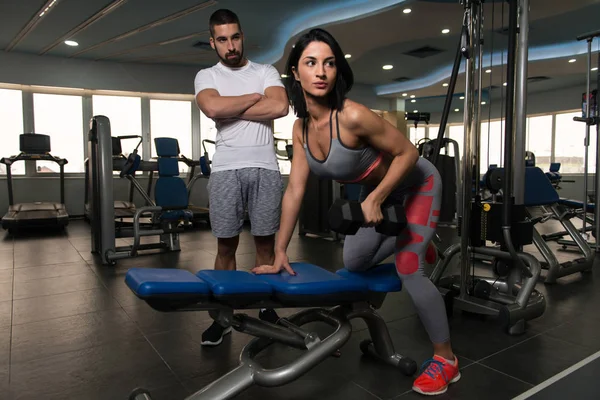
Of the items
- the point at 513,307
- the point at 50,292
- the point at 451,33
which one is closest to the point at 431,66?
the point at 451,33

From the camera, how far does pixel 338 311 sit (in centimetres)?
141

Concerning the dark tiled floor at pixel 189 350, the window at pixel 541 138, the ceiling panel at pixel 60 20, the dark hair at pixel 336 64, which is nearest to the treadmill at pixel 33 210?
the ceiling panel at pixel 60 20

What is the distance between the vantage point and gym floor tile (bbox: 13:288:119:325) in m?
2.19

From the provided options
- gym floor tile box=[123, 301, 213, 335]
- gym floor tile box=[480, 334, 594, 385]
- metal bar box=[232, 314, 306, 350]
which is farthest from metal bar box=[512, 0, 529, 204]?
gym floor tile box=[123, 301, 213, 335]

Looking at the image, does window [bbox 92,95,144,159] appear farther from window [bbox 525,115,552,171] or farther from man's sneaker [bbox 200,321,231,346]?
window [bbox 525,115,552,171]

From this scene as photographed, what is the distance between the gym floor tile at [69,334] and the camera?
1.75m

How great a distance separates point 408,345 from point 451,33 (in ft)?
16.9

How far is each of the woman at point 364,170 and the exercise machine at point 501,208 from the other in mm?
640

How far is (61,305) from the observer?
7.76 feet

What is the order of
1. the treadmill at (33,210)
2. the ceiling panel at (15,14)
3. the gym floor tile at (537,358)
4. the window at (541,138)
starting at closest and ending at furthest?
the gym floor tile at (537,358) → the ceiling panel at (15,14) → the treadmill at (33,210) → the window at (541,138)

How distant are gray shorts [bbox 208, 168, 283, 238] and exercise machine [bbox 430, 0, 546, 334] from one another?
0.86 m

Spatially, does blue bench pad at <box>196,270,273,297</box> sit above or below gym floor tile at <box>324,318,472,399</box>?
above

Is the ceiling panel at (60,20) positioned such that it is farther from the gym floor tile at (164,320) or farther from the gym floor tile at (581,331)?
the gym floor tile at (581,331)

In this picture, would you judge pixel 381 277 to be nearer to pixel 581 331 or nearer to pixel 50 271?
pixel 581 331
